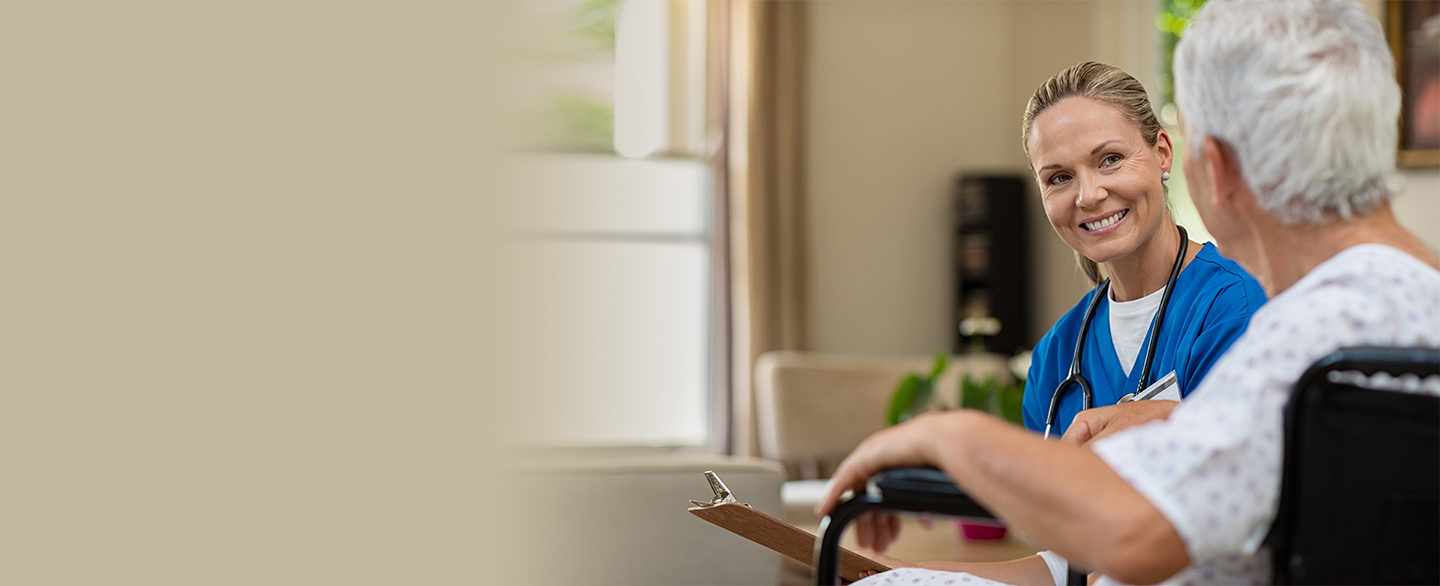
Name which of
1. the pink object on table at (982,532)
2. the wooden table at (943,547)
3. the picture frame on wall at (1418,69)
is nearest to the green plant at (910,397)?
the wooden table at (943,547)

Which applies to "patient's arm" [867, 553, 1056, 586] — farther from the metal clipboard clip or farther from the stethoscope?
the metal clipboard clip

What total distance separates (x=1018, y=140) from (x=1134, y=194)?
14.7ft

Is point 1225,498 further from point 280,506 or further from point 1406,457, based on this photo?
point 280,506

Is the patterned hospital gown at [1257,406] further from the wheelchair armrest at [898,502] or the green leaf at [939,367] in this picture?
the green leaf at [939,367]

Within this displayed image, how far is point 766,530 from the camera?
48.2 inches

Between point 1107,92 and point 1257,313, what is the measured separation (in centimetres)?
66

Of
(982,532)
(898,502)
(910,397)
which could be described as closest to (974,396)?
(910,397)

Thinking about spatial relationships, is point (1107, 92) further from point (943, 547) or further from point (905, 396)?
point (905, 396)

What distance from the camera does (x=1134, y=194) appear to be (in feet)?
4.53

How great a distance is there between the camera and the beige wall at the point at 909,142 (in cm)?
554

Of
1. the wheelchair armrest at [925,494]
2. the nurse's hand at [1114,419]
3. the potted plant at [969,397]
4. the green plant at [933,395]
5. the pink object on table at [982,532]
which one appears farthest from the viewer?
the green plant at [933,395]

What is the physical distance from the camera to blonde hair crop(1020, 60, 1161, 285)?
4.57 feet

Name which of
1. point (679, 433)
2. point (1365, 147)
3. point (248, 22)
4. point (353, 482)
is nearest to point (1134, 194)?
point (1365, 147)

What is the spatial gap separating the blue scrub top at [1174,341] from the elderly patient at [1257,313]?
14.3 inches
